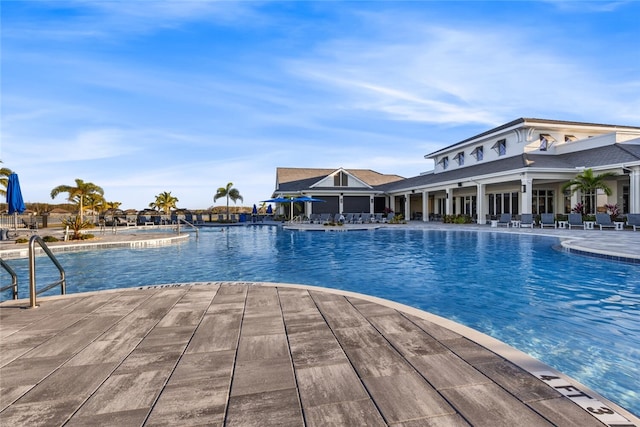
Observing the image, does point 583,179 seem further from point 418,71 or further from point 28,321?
point 28,321

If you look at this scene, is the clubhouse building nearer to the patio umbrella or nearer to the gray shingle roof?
the gray shingle roof

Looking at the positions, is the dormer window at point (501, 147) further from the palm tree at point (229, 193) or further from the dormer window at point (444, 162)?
the palm tree at point (229, 193)

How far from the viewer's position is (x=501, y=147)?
945 inches

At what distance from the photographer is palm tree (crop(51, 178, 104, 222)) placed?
2677 centimetres

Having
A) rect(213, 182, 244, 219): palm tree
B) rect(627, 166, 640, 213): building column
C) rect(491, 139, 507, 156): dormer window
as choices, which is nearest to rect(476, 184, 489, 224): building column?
rect(491, 139, 507, 156): dormer window

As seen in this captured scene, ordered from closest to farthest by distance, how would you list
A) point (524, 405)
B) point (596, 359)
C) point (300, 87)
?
point (524, 405) → point (596, 359) → point (300, 87)

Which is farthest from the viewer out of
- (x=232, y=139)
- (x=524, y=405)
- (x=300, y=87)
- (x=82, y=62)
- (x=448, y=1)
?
(x=232, y=139)

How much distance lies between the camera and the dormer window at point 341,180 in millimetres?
31212

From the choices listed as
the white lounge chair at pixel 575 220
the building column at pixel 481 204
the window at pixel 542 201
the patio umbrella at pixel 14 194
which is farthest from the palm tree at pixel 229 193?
the white lounge chair at pixel 575 220

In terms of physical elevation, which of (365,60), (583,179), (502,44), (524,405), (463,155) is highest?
(365,60)

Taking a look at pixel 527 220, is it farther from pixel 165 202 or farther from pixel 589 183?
pixel 165 202

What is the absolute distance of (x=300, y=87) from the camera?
64.7 ft

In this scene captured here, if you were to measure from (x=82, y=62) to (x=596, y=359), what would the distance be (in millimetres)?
16692

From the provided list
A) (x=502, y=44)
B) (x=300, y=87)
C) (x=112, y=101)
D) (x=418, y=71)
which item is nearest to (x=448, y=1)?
(x=502, y=44)
